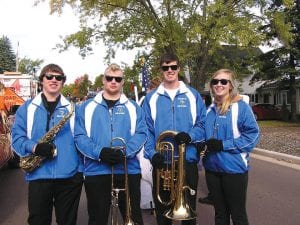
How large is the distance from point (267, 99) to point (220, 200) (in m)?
44.7

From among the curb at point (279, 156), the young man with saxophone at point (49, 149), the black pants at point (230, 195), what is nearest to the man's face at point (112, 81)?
the young man with saxophone at point (49, 149)

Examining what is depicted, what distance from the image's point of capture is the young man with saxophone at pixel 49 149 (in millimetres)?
4004

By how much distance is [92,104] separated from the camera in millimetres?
4176

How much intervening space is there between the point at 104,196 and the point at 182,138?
883mm

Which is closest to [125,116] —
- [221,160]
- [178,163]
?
[178,163]

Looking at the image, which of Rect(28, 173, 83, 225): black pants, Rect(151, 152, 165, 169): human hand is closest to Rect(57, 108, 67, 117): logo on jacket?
Rect(28, 173, 83, 225): black pants

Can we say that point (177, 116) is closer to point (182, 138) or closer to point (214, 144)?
point (182, 138)

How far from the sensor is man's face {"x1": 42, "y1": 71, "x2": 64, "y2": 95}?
13.5ft

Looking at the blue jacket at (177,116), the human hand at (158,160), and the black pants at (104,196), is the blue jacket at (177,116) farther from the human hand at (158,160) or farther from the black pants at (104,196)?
the black pants at (104,196)

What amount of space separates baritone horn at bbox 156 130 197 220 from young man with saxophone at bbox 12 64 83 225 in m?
0.78

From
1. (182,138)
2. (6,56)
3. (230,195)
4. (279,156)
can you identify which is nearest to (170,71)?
(182,138)

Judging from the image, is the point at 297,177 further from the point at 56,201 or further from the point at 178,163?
the point at 56,201

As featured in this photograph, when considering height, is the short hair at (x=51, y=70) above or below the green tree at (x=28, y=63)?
below

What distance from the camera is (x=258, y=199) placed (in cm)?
732
